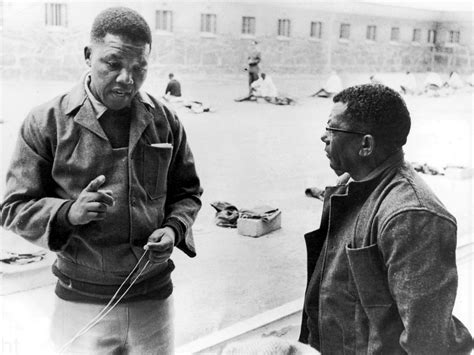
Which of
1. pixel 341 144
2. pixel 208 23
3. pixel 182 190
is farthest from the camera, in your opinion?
pixel 208 23

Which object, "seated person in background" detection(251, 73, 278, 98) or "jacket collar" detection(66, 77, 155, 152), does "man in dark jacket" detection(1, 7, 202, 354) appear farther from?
"seated person in background" detection(251, 73, 278, 98)

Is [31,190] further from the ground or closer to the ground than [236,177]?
further from the ground

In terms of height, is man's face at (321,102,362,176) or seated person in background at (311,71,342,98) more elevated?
man's face at (321,102,362,176)

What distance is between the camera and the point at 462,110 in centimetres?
570

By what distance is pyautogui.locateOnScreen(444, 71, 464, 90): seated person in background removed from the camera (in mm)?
4737

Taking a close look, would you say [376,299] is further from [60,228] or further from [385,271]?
[60,228]

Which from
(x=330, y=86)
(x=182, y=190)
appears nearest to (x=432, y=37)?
(x=330, y=86)

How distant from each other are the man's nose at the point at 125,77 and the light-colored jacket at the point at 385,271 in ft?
2.18

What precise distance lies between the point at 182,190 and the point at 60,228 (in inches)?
17.3

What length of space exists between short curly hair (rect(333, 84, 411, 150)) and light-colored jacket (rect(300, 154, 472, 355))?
2.7 inches

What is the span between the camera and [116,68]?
166 cm

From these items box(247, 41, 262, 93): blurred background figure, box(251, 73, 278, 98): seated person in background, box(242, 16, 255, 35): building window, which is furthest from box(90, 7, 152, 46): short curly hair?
box(251, 73, 278, 98): seated person in background

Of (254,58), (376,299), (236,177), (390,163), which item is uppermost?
(254,58)

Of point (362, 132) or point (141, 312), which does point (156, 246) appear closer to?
point (141, 312)
